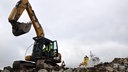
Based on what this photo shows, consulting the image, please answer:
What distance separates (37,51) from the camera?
1933cm

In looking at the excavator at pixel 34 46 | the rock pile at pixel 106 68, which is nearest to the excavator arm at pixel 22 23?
the excavator at pixel 34 46

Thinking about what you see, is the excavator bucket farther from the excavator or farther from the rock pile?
the rock pile

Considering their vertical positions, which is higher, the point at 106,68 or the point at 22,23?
the point at 22,23

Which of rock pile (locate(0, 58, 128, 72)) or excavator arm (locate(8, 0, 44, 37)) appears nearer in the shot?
rock pile (locate(0, 58, 128, 72))

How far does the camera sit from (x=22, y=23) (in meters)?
18.4

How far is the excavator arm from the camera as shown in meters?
18.4

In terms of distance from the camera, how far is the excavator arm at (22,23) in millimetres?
18406

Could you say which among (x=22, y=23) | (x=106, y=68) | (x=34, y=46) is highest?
(x=22, y=23)

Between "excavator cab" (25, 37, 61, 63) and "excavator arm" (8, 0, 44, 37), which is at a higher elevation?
"excavator arm" (8, 0, 44, 37)

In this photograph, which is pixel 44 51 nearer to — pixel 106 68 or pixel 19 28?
pixel 19 28

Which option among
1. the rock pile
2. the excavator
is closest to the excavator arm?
the excavator

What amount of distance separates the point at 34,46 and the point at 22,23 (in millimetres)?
1953

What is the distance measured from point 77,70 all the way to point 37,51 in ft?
13.5

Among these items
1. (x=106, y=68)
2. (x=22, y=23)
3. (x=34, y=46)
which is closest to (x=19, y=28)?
(x=22, y=23)
